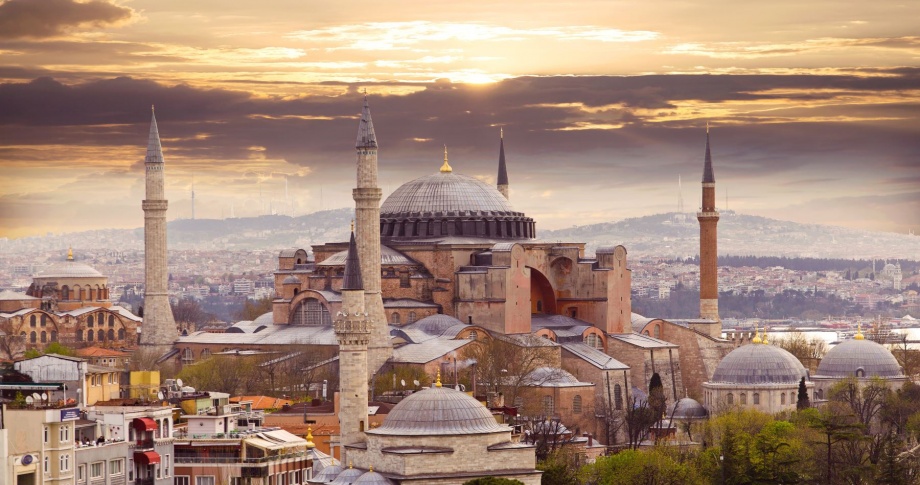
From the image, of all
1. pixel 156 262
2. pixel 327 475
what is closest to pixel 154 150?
pixel 156 262

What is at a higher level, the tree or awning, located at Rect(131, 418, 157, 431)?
awning, located at Rect(131, 418, 157, 431)

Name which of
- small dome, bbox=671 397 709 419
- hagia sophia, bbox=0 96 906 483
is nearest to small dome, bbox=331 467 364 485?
hagia sophia, bbox=0 96 906 483

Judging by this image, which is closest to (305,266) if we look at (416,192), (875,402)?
(416,192)

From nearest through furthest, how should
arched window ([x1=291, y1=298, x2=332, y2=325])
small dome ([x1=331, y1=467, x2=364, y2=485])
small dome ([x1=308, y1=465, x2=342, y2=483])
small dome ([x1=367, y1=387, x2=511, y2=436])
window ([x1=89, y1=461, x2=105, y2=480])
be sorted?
window ([x1=89, y1=461, x2=105, y2=480]) → small dome ([x1=331, y1=467, x2=364, y2=485]) → small dome ([x1=367, y1=387, x2=511, y2=436]) → small dome ([x1=308, y1=465, x2=342, y2=483]) → arched window ([x1=291, y1=298, x2=332, y2=325])

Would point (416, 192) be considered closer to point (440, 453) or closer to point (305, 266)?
point (305, 266)

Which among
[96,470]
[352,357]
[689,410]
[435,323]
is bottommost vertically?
[689,410]

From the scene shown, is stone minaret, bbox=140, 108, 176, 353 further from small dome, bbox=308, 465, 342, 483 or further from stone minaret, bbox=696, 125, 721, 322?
small dome, bbox=308, 465, 342, 483

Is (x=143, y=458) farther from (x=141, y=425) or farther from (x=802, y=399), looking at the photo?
(x=802, y=399)
